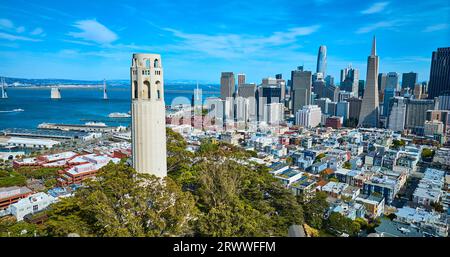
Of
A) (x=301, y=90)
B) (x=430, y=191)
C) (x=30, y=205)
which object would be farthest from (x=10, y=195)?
(x=301, y=90)

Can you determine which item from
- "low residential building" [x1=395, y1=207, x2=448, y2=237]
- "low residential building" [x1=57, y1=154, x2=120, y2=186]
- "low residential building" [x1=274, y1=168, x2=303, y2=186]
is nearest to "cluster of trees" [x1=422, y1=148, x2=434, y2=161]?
"low residential building" [x1=274, y1=168, x2=303, y2=186]

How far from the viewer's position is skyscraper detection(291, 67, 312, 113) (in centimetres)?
2401

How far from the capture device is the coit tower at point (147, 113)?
3230 mm

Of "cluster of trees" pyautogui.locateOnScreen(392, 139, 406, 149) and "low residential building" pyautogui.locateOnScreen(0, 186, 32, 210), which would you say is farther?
"cluster of trees" pyautogui.locateOnScreen(392, 139, 406, 149)

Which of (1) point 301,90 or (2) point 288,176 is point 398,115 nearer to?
(1) point 301,90

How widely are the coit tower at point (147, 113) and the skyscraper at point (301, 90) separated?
2186cm

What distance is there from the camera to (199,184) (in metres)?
3.86

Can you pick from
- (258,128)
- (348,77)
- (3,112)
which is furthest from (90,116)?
(348,77)

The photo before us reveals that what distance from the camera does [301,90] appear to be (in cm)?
2416

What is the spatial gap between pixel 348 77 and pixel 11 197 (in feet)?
105

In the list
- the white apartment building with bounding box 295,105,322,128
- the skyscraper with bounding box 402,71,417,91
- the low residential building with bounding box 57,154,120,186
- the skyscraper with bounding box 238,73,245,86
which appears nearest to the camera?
the low residential building with bounding box 57,154,120,186

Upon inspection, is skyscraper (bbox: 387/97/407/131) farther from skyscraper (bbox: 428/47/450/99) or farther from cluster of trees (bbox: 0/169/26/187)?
cluster of trees (bbox: 0/169/26/187)

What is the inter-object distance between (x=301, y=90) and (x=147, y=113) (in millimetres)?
22349

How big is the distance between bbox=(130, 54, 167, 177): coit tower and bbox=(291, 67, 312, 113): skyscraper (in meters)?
21.9
